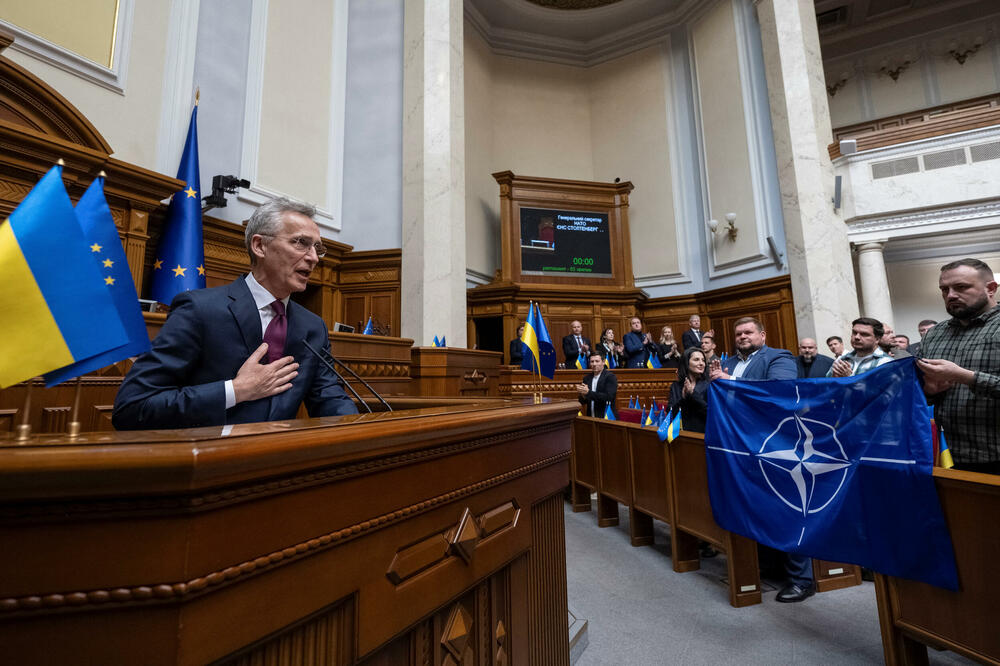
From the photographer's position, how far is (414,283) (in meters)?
6.54

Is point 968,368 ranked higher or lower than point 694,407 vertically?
higher

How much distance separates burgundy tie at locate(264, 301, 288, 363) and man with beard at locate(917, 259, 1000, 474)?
7.31 ft

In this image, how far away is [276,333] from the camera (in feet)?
4.51

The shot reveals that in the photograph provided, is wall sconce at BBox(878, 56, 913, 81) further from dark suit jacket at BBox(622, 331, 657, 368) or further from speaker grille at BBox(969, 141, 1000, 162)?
dark suit jacket at BBox(622, 331, 657, 368)

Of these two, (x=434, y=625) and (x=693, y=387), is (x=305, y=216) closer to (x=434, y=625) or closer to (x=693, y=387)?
(x=434, y=625)

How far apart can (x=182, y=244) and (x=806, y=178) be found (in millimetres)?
7919

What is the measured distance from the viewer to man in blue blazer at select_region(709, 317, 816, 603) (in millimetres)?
2752

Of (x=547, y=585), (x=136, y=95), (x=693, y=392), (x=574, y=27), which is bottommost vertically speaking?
(x=547, y=585)

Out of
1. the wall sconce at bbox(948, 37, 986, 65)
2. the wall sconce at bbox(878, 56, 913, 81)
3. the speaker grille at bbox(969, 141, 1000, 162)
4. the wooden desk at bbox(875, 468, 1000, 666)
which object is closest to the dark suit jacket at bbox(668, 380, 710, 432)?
the wooden desk at bbox(875, 468, 1000, 666)

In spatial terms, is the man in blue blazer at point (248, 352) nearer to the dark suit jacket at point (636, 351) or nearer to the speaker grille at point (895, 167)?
the dark suit jacket at point (636, 351)

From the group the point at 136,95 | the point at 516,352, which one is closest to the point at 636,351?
the point at 516,352

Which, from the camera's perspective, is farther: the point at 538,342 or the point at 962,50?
the point at 962,50

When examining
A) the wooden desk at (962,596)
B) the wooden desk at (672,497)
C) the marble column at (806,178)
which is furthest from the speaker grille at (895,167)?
the wooden desk at (962,596)

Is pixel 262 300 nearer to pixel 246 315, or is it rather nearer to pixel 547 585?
pixel 246 315
